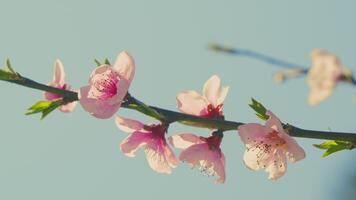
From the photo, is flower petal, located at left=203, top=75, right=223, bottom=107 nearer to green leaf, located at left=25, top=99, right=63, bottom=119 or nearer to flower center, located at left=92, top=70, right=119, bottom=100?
flower center, located at left=92, top=70, right=119, bottom=100

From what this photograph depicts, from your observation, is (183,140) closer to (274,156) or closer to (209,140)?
(209,140)

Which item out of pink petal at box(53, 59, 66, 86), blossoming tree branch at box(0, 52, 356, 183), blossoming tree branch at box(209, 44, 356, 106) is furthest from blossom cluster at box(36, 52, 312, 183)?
blossoming tree branch at box(209, 44, 356, 106)

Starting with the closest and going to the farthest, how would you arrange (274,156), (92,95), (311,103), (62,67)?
(311,103) → (92,95) → (274,156) → (62,67)

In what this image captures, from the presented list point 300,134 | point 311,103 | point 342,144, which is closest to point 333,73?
point 311,103

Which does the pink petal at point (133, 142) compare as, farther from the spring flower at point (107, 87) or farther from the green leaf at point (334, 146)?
the green leaf at point (334, 146)

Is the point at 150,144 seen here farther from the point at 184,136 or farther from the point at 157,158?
the point at 184,136

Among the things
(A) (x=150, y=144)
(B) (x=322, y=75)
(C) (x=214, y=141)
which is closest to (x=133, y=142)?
(A) (x=150, y=144)

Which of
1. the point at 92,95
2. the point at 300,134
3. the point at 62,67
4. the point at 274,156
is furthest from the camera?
the point at 62,67
